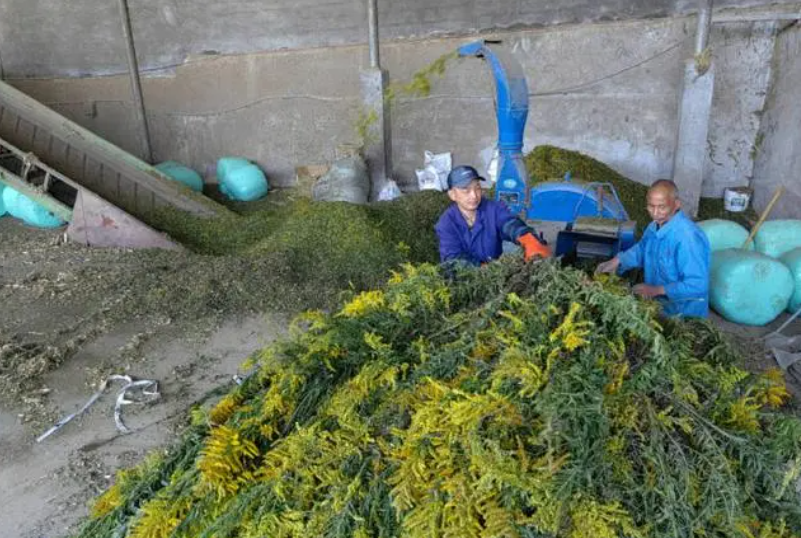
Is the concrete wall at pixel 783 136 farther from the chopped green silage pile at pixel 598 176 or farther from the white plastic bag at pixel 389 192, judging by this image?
the white plastic bag at pixel 389 192

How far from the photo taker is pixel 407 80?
7.88m

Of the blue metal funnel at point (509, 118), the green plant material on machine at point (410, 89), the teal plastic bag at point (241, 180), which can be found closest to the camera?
the blue metal funnel at point (509, 118)

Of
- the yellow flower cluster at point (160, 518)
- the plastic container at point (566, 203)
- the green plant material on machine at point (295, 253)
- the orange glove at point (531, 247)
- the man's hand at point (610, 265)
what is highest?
the orange glove at point (531, 247)

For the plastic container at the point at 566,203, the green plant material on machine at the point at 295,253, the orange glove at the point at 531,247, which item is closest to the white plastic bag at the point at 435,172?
the green plant material on machine at the point at 295,253

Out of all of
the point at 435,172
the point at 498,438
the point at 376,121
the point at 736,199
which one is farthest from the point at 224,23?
the point at 498,438

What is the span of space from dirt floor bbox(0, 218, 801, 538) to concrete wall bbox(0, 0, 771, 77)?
393cm

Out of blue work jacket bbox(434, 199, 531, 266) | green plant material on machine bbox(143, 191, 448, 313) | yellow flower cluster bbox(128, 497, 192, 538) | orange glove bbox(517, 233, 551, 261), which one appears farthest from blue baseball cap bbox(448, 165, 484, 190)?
yellow flower cluster bbox(128, 497, 192, 538)

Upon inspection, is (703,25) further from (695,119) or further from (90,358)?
(90,358)

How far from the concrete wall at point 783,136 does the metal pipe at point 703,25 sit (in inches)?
29.0

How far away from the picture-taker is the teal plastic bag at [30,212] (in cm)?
664

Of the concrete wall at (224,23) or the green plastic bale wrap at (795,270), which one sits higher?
the concrete wall at (224,23)

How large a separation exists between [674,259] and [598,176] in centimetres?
333

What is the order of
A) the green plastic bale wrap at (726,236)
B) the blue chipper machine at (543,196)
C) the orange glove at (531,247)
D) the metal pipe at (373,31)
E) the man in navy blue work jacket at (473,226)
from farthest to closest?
the metal pipe at (373,31) → the green plastic bale wrap at (726,236) → the blue chipper machine at (543,196) → the man in navy blue work jacket at (473,226) → the orange glove at (531,247)

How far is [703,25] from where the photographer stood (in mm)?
6227
